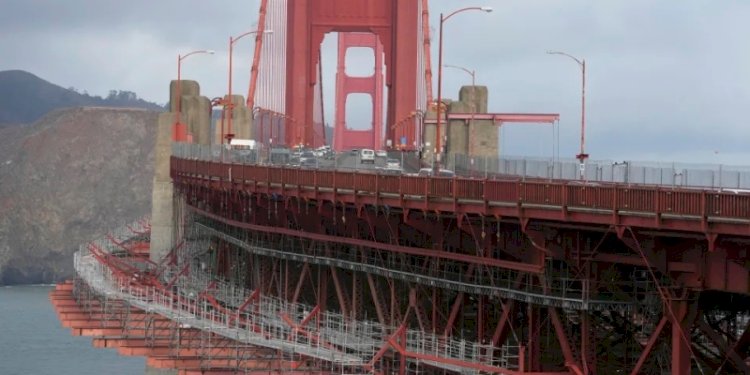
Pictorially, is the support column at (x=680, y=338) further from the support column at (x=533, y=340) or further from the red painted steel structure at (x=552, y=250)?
the support column at (x=533, y=340)

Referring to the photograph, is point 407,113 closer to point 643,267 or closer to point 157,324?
point 157,324

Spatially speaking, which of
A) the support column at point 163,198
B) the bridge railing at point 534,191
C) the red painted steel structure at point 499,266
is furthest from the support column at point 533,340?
the support column at point 163,198

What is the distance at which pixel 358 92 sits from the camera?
137m

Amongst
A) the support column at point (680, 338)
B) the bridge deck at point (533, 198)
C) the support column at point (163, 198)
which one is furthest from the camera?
the support column at point (163, 198)

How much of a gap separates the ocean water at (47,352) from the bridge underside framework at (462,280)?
1932 inches

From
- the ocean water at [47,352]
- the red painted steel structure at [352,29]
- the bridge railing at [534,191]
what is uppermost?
the red painted steel structure at [352,29]

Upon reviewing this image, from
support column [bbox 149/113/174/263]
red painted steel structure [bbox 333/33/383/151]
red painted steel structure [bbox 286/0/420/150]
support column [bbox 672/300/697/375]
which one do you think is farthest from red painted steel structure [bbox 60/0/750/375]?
red painted steel structure [bbox 333/33/383/151]

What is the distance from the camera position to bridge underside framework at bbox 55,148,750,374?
42.7 m

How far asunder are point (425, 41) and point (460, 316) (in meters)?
45.2

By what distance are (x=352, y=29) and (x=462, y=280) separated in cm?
5050

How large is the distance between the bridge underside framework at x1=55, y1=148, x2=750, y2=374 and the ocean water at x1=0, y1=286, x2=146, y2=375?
49066mm

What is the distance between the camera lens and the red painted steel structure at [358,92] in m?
Result: 125

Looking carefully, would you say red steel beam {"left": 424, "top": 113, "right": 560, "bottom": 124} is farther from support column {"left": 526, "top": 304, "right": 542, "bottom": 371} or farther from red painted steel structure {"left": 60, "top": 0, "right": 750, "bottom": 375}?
support column {"left": 526, "top": 304, "right": 542, "bottom": 371}

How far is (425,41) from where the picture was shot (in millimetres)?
99688
